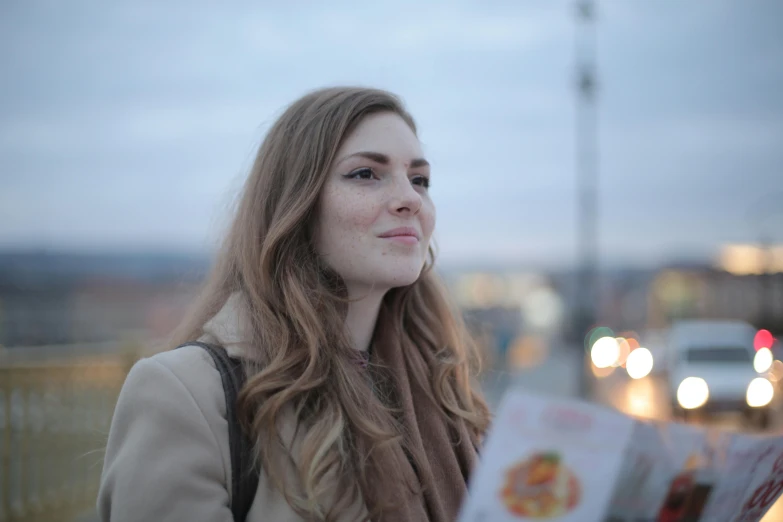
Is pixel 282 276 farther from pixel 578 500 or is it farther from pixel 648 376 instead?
pixel 648 376

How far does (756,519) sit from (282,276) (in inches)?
53.2

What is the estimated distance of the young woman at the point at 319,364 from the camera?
1.75m

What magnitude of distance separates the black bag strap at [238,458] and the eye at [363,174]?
0.67m

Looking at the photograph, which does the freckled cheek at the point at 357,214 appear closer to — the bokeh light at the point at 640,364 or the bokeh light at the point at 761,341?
the bokeh light at the point at 761,341

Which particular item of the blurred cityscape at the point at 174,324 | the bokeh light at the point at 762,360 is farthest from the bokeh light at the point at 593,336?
the bokeh light at the point at 762,360

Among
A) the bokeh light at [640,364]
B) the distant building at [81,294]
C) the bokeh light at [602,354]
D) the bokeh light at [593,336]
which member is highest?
the bokeh light at [640,364]

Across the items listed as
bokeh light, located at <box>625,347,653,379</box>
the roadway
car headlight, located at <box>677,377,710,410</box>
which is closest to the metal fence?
the roadway

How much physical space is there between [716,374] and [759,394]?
3.24 ft

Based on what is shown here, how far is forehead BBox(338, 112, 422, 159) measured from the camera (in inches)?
84.9

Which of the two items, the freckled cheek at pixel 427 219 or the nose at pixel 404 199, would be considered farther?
the freckled cheek at pixel 427 219

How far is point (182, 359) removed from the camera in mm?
1842

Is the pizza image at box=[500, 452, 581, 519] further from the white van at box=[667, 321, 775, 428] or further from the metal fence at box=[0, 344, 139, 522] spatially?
the white van at box=[667, 321, 775, 428]

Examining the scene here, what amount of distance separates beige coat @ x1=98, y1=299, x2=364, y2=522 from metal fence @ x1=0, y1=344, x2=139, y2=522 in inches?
125

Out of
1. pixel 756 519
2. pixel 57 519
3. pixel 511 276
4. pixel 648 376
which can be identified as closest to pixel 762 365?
pixel 648 376
